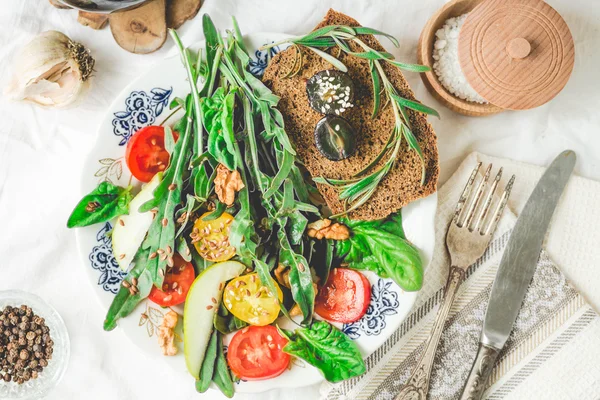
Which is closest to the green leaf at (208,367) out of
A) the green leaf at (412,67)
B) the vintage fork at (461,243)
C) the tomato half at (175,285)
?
the tomato half at (175,285)

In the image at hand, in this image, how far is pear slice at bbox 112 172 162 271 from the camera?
137 centimetres

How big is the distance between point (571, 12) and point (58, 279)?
1.58m

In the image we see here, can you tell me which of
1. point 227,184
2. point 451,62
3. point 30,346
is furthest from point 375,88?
point 30,346

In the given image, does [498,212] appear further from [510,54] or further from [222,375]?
[222,375]

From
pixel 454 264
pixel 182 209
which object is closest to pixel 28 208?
pixel 182 209

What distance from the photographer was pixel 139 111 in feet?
4.54

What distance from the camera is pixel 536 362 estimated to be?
1.52 meters

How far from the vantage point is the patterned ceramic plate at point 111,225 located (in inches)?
54.2

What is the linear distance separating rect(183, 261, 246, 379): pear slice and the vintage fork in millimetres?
524

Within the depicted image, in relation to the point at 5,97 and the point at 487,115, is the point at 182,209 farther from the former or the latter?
the point at 487,115

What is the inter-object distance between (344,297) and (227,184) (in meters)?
0.39

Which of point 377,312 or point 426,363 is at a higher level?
point 377,312

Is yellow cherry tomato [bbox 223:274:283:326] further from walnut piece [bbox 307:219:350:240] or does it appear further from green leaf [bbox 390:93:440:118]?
green leaf [bbox 390:93:440:118]

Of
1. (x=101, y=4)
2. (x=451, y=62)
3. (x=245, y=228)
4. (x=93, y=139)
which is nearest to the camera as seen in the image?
(x=101, y=4)
